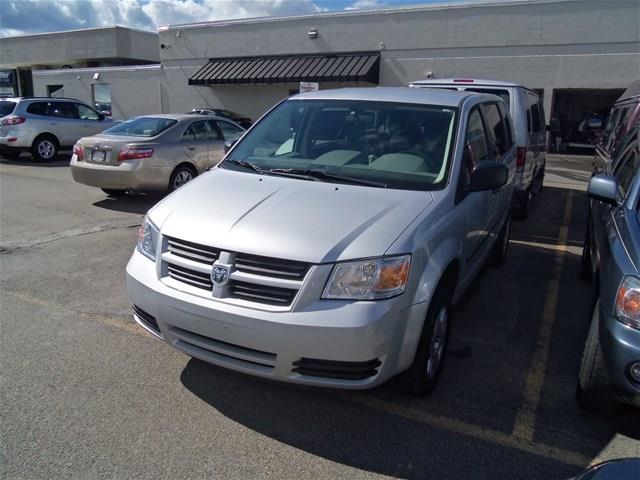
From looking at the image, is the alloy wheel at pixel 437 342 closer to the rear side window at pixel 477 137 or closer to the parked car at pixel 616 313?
the parked car at pixel 616 313

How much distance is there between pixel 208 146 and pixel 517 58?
15347mm

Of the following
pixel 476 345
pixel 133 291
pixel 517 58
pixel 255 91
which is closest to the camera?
pixel 133 291

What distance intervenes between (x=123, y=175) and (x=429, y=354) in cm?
680

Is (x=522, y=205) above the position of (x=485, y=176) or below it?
below

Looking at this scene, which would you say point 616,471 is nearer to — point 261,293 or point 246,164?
point 261,293

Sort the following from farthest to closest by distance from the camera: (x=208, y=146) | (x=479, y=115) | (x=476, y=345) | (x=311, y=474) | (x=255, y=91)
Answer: (x=255, y=91) → (x=208, y=146) → (x=479, y=115) → (x=476, y=345) → (x=311, y=474)

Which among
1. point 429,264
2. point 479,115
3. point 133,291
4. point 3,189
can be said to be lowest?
point 3,189

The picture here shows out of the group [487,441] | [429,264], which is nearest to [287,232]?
[429,264]

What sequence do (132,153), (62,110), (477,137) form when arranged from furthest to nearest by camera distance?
(62,110) < (132,153) < (477,137)

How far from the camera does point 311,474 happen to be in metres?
2.75

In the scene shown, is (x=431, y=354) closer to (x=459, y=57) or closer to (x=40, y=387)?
(x=40, y=387)

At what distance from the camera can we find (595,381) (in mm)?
3145

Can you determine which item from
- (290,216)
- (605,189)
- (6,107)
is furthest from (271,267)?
(6,107)

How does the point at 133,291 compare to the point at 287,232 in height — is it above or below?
below
